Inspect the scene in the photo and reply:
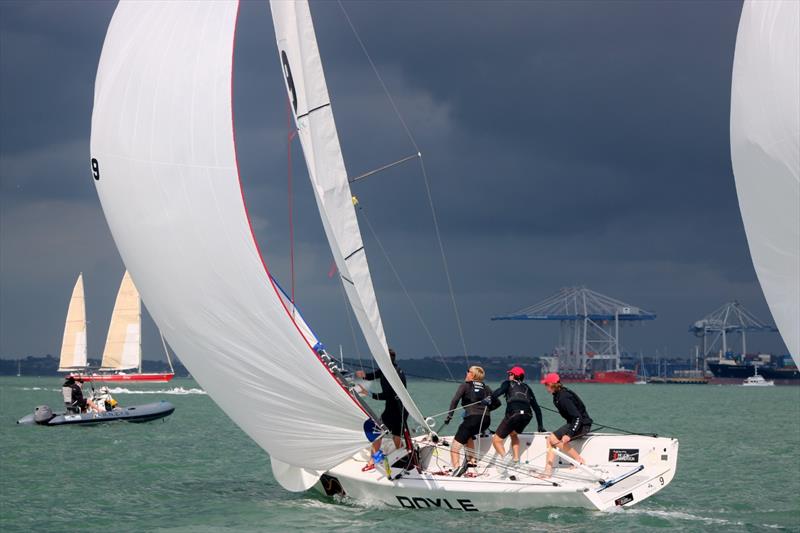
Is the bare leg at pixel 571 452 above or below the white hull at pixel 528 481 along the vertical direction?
above

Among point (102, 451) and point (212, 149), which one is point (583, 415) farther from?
point (102, 451)

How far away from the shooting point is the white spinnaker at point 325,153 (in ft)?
35.8

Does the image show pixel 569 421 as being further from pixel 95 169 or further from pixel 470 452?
pixel 95 169

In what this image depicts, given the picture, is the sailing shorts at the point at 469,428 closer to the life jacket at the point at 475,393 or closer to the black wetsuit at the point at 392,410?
the life jacket at the point at 475,393

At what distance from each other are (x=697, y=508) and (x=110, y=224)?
7.29 m

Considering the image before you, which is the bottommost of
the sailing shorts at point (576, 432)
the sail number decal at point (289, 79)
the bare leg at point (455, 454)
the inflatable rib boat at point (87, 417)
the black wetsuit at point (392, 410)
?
the inflatable rib boat at point (87, 417)

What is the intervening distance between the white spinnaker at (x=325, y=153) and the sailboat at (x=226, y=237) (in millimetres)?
14

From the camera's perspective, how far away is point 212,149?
10.5 metres

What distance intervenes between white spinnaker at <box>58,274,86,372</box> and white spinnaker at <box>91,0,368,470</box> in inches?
1875

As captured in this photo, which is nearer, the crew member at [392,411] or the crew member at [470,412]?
the crew member at [392,411]

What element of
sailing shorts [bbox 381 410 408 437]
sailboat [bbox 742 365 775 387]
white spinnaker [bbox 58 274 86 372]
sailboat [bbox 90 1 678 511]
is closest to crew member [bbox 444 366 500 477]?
sailing shorts [bbox 381 410 408 437]

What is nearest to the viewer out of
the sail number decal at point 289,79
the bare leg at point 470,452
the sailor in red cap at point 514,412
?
the sail number decal at point 289,79

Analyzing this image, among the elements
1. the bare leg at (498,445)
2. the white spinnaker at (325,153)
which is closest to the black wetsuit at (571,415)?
the bare leg at (498,445)

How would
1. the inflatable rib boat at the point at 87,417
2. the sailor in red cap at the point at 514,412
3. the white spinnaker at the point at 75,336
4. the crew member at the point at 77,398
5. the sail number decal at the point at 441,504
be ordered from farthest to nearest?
the white spinnaker at the point at 75,336 → the crew member at the point at 77,398 → the inflatable rib boat at the point at 87,417 → the sailor in red cap at the point at 514,412 → the sail number decal at the point at 441,504
